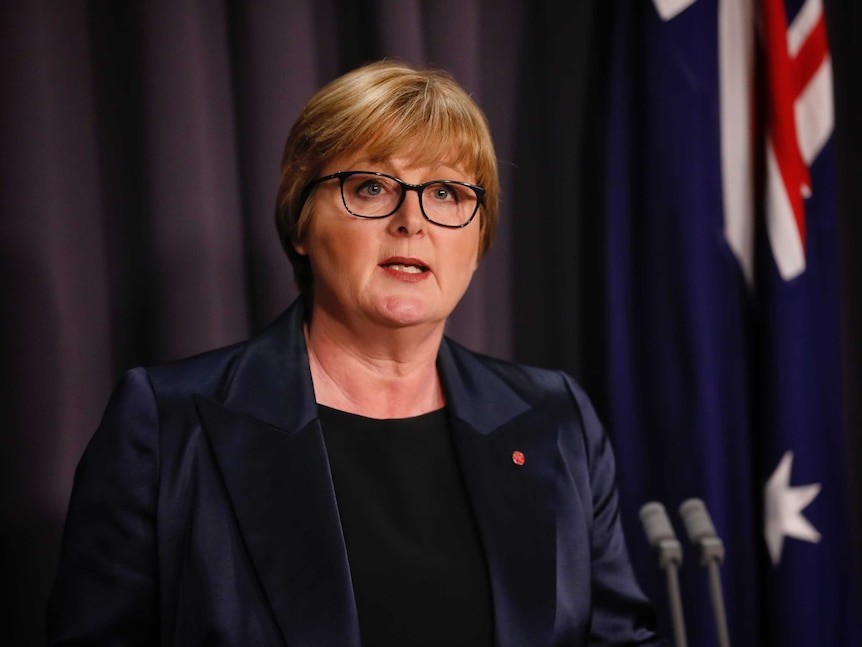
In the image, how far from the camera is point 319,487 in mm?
1247

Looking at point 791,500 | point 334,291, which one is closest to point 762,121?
point 791,500

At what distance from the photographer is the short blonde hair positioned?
→ 4.28 ft

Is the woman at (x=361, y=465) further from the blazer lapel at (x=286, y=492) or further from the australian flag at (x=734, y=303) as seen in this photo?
the australian flag at (x=734, y=303)

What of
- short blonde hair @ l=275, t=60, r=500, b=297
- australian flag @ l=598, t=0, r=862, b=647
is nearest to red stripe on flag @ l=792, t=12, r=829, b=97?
australian flag @ l=598, t=0, r=862, b=647

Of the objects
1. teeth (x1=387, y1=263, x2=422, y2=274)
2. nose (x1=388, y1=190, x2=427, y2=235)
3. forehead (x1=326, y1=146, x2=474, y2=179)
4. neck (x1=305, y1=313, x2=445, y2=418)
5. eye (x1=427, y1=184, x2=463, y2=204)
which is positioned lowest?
neck (x1=305, y1=313, x2=445, y2=418)

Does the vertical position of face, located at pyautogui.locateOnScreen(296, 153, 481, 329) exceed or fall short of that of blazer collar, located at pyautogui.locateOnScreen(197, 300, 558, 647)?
it exceeds it

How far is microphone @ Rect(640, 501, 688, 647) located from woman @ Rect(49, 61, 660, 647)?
0.29 metres

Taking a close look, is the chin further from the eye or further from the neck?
the eye

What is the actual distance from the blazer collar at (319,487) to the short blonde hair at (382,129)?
0.74 ft

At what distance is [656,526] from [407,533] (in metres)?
0.39

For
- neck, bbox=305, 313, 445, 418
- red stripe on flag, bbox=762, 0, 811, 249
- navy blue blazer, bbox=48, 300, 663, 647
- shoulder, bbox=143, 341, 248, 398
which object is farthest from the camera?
red stripe on flag, bbox=762, 0, 811, 249

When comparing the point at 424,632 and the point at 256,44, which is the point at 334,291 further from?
the point at 256,44

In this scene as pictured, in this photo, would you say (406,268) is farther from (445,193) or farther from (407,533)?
(407,533)

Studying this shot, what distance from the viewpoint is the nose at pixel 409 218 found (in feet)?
4.25
